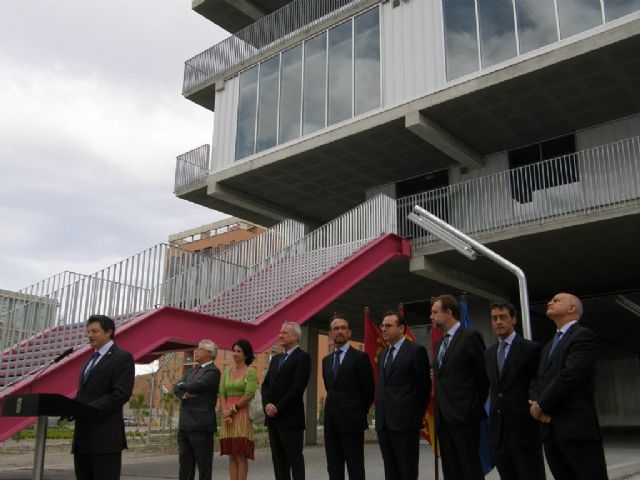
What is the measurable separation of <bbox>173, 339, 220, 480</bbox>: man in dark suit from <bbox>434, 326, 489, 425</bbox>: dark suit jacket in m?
2.92

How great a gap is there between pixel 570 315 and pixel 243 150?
52.5ft

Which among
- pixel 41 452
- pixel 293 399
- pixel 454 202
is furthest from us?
pixel 454 202

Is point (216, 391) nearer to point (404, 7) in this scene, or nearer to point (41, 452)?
point (41, 452)

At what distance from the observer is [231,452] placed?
23.3 ft

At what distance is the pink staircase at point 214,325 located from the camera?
8.98 metres

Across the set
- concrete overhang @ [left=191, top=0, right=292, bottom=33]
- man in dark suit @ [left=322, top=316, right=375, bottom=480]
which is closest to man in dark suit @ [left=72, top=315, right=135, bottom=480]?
man in dark suit @ [left=322, top=316, right=375, bottom=480]

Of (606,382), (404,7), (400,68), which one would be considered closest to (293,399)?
(400,68)

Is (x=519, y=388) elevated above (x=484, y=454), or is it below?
above

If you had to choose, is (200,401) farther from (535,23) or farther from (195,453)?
(535,23)

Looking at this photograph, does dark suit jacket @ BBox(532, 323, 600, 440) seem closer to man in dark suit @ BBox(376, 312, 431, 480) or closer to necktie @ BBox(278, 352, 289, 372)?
man in dark suit @ BBox(376, 312, 431, 480)

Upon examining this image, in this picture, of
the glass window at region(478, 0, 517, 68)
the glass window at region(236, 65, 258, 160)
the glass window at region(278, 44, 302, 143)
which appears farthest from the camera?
the glass window at region(236, 65, 258, 160)

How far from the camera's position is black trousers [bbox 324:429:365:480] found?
632 cm

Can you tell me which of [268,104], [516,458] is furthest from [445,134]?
[516,458]

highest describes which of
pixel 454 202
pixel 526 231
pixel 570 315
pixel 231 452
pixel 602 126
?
pixel 602 126
